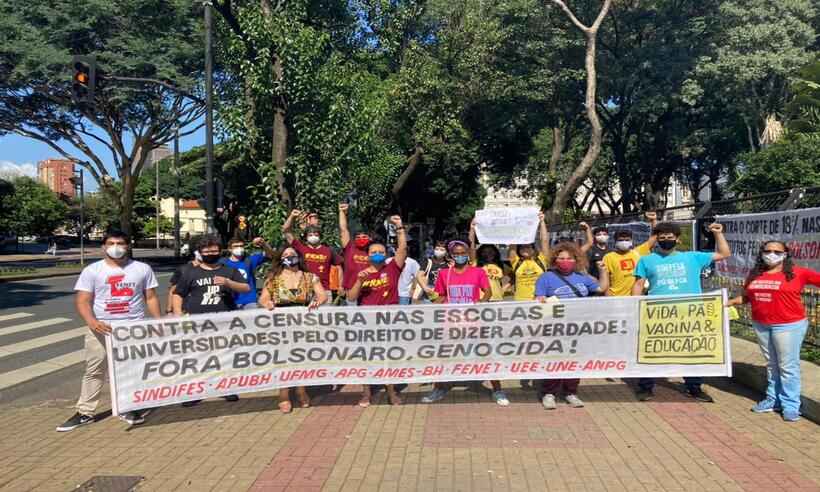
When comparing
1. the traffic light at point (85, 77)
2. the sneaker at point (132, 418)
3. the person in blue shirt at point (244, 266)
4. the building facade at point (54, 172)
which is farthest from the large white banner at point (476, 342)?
the building facade at point (54, 172)

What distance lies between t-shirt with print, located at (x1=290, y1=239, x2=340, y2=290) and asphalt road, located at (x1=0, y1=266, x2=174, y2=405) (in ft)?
→ 9.93

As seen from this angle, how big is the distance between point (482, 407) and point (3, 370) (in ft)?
21.3

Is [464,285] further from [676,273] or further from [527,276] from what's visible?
[676,273]

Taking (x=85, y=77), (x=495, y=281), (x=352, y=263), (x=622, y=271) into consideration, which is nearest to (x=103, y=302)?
(x=352, y=263)

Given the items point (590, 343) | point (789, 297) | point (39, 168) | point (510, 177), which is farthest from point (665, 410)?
point (39, 168)

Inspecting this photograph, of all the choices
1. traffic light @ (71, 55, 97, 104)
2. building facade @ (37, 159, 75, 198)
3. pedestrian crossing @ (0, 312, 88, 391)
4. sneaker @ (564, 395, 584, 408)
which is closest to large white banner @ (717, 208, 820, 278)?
sneaker @ (564, 395, 584, 408)

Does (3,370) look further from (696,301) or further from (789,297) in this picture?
(789,297)

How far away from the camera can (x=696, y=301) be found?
6.68m

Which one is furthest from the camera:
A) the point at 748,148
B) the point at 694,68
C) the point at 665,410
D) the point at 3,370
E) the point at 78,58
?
the point at 748,148

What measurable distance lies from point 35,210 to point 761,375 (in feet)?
291

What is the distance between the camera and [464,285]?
699cm

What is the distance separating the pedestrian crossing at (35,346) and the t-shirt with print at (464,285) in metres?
5.40

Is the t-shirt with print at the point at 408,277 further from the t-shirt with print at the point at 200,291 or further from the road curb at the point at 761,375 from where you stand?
the road curb at the point at 761,375

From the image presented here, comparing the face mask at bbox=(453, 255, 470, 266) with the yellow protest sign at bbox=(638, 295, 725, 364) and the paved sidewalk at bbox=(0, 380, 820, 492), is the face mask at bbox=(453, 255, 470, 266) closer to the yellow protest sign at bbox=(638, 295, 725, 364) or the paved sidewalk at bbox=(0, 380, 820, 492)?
the paved sidewalk at bbox=(0, 380, 820, 492)
